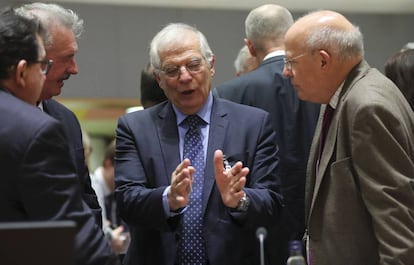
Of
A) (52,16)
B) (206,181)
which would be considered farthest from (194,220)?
(52,16)

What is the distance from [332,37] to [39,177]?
139 centimetres

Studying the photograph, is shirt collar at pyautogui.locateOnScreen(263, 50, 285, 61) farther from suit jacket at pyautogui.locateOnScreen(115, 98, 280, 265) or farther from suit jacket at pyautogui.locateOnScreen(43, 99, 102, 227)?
suit jacket at pyautogui.locateOnScreen(43, 99, 102, 227)

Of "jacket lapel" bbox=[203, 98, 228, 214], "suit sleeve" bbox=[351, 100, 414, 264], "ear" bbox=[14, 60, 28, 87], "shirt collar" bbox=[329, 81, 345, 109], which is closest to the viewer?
"ear" bbox=[14, 60, 28, 87]

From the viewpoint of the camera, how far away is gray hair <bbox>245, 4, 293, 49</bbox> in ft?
14.2

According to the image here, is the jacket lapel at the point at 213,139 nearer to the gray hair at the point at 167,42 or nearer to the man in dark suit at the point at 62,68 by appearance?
the gray hair at the point at 167,42

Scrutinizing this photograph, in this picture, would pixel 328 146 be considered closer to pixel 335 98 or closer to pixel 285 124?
pixel 335 98

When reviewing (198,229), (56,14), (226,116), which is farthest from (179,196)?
(56,14)

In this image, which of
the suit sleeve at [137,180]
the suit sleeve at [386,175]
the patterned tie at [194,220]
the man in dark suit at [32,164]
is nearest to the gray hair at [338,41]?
the suit sleeve at [386,175]

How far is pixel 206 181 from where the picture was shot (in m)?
3.37

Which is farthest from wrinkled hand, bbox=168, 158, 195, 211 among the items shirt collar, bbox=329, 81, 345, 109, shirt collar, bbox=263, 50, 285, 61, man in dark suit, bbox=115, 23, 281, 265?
shirt collar, bbox=263, 50, 285, 61

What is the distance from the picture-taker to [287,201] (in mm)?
3910

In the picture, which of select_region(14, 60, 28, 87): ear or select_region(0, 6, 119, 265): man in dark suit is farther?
select_region(14, 60, 28, 87): ear

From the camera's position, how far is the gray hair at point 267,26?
432 centimetres

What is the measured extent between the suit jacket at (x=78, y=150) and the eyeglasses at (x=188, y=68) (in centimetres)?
45
